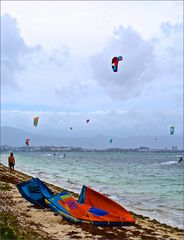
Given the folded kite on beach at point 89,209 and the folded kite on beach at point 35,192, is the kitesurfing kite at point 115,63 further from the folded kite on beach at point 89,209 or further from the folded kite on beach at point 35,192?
the folded kite on beach at point 35,192

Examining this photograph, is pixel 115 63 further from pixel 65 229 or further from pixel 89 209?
pixel 65 229

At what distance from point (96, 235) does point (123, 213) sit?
2.06 m

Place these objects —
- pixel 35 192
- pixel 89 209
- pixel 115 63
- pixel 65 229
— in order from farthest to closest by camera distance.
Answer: pixel 115 63, pixel 35 192, pixel 89 209, pixel 65 229

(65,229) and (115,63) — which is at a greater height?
(115,63)

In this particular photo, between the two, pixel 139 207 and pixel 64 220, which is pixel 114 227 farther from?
pixel 139 207

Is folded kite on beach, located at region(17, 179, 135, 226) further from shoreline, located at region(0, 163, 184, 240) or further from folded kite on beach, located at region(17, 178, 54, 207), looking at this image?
shoreline, located at region(0, 163, 184, 240)

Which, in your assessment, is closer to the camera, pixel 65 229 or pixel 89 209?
pixel 65 229

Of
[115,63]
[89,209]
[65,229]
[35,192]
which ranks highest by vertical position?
[115,63]

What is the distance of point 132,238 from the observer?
982 cm

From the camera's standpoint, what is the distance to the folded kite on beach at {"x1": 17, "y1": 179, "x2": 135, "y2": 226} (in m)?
10.9

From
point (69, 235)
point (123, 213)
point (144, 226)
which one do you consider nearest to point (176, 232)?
point (144, 226)

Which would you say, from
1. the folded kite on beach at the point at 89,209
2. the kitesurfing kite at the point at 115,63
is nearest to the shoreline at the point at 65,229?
the folded kite on beach at the point at 89,209

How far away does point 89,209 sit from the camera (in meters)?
11.3

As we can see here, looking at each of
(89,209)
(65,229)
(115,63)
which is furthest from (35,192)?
(115,63)
